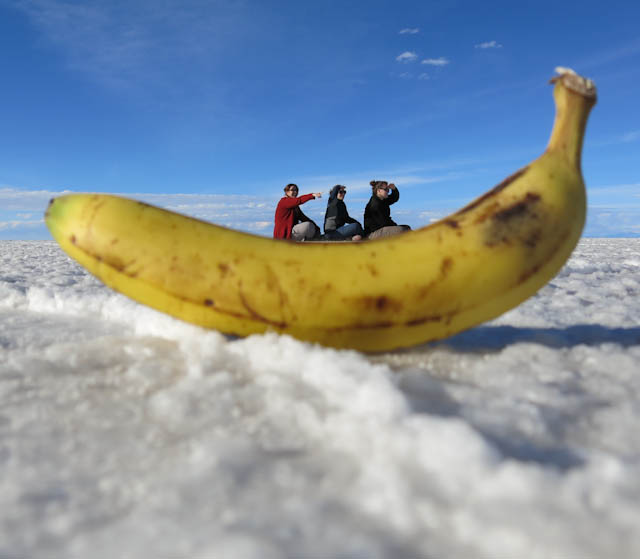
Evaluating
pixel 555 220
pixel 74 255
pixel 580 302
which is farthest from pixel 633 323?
pixel 74 255

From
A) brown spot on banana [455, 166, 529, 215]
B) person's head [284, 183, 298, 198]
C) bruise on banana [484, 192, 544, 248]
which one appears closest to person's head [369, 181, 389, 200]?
person's head [284, 183, 298, 198]

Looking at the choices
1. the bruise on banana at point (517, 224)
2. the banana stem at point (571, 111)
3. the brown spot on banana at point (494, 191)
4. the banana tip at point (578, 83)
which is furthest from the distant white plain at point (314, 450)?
the banana tip at point (578, 83)

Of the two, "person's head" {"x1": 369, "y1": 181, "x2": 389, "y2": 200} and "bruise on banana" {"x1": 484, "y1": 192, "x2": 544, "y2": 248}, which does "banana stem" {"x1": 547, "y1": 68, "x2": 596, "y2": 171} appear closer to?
"bruise on banana" {"x1": 484, "y1": 192, "x2": 544, "y2": 248}

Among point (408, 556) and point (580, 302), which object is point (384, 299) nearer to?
point (408, 556)

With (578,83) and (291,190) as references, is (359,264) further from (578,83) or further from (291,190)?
(291,190)

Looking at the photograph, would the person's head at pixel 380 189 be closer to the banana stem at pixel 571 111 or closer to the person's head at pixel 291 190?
the person's head at pixel 291 190
